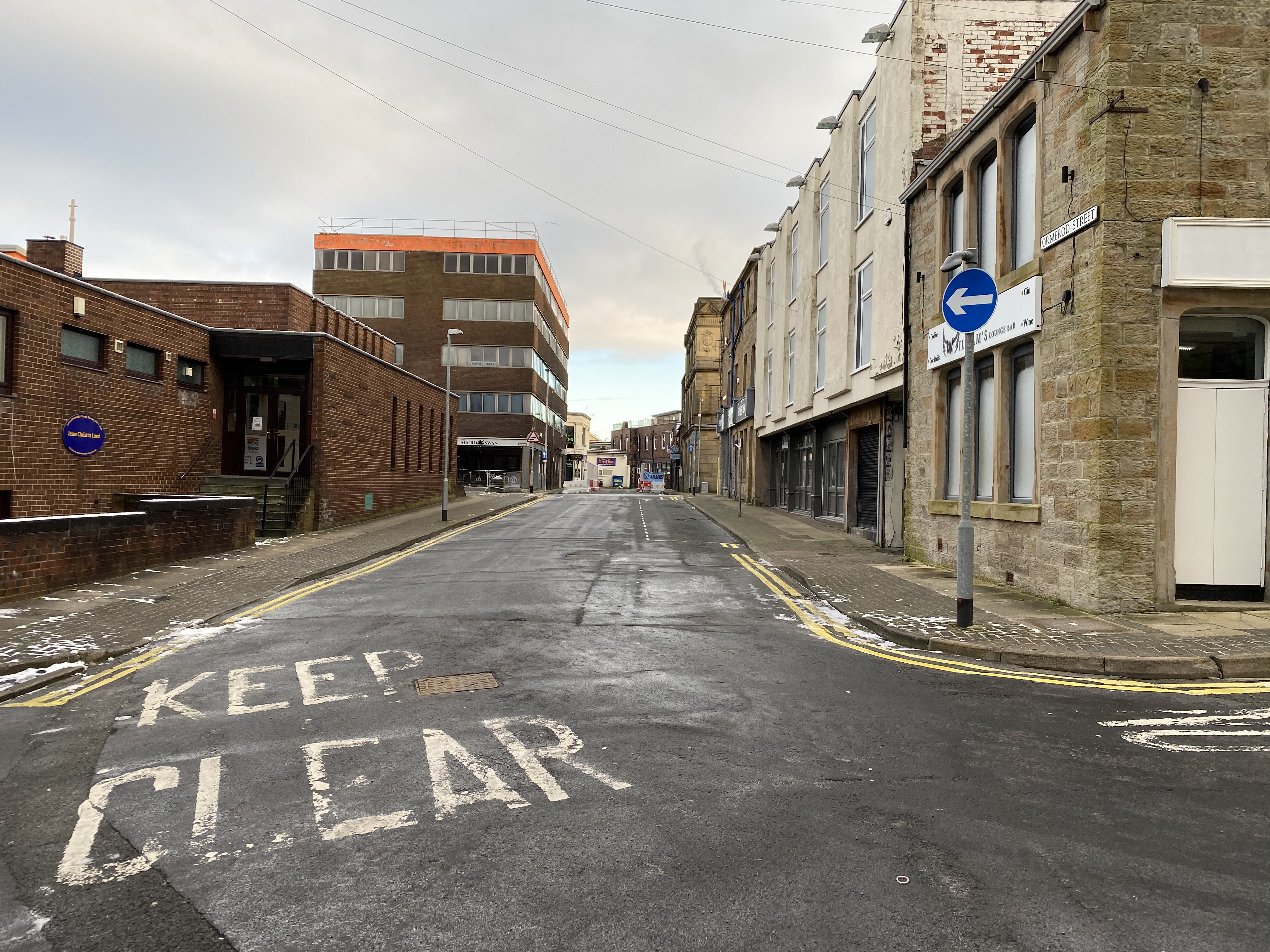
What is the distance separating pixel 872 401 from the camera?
65.7 feet

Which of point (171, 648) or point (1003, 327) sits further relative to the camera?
point (1003, 327)

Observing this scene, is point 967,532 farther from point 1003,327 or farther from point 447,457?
point 447,457

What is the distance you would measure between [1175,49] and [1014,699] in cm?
881

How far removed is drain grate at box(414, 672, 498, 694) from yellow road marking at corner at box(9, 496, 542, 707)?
2788 mm

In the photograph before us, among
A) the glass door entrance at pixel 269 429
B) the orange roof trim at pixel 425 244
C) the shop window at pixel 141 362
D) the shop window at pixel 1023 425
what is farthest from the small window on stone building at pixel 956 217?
the orange roof trim at pixel 425 244

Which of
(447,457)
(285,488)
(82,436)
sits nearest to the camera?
(82,436)

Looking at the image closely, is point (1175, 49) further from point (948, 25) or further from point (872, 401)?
point (872, 401)

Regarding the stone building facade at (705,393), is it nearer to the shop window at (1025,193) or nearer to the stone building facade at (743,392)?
the stone building facade at (743,392)

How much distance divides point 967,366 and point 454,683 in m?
6.55

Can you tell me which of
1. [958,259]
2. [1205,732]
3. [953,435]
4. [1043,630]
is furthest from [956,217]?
[1205,732]

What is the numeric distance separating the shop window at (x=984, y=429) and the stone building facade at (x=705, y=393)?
4160cm

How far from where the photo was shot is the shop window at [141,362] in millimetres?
16688

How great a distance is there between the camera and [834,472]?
1007 inches

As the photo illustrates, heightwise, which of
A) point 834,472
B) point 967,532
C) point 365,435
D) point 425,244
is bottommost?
point 967,532
